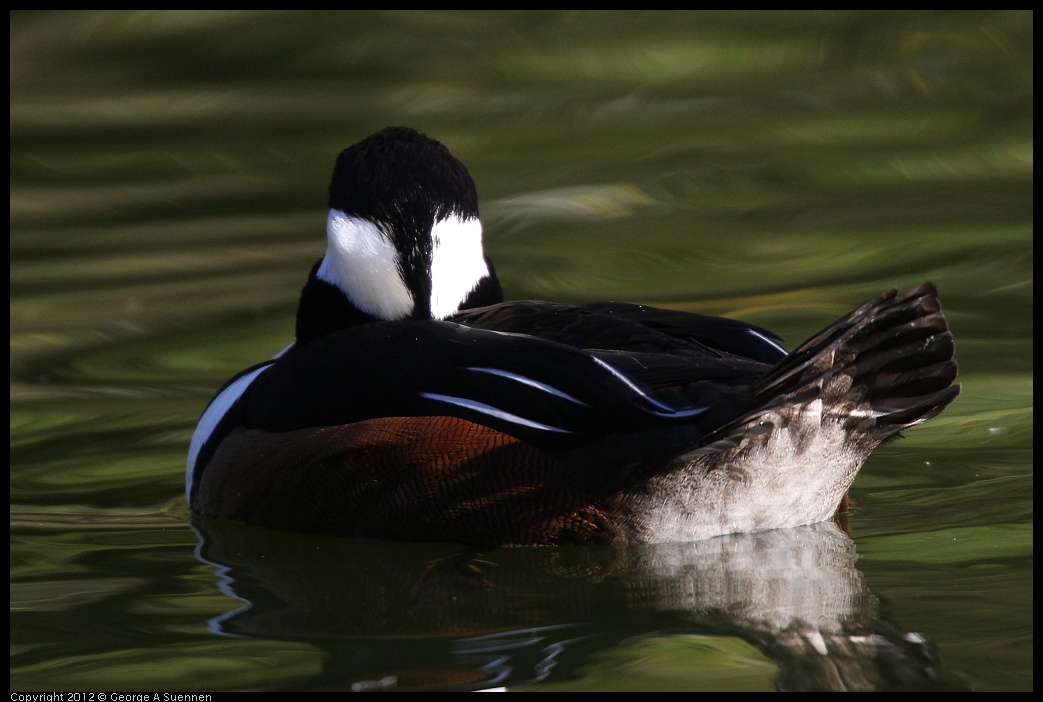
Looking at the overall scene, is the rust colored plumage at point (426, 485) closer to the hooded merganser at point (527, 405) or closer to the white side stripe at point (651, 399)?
the hooded merganser at point (527, 405)

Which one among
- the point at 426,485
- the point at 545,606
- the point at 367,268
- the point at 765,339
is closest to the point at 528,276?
the point at 367,268

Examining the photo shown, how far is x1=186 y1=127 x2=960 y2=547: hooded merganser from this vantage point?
4.16 meters

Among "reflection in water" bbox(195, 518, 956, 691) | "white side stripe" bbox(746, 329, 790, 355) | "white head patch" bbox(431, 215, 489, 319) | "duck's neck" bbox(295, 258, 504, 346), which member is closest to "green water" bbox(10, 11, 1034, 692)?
"reflection in water" bbox(195, 518, 956, 691)

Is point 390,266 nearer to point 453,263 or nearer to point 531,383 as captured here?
point 453,263

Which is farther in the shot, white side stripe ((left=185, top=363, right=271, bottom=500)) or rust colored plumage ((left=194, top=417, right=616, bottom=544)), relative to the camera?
white side stripe ((left=185, top=363, right=271, bottom=500))

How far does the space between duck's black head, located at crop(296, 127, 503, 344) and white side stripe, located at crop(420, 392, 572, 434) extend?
21.6 inches

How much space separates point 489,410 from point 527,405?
0.12 m

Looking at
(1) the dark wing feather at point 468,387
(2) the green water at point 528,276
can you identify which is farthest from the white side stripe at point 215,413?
(1) the dark wing feather at point 468,387

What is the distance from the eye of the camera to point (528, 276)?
8.41 m

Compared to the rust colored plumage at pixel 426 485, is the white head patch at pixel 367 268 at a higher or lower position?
higher

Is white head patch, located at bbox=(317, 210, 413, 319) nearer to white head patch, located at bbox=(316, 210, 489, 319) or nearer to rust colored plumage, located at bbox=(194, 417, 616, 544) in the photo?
white head patch, located at bbox=(316, 210, 489, 319)

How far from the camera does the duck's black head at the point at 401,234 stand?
4828mm

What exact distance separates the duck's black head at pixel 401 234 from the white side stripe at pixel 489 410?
55cm

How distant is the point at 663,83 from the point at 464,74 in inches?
63.6
